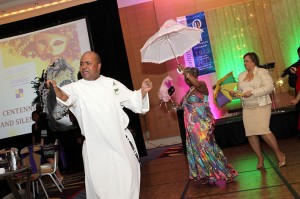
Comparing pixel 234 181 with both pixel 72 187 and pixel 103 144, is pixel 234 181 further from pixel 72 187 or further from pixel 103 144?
pixel 72 187

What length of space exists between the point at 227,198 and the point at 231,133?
415cm

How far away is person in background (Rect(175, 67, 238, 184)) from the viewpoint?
184 inches

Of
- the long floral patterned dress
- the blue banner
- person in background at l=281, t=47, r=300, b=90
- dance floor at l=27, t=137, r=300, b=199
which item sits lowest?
dance floor at l=27, t=137, r=300, b=199

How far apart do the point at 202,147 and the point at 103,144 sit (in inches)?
77.7

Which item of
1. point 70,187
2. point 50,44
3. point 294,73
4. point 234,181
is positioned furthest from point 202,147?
point 50,44

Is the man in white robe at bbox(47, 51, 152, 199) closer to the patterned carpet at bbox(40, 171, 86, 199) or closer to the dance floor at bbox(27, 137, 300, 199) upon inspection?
the dance floor at bbox(27, 137, 300, 199)

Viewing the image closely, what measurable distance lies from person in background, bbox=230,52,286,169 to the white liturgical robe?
97.0 inches

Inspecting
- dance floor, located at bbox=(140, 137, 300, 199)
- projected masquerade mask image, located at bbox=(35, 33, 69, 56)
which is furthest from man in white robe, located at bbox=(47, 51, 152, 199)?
projected masquerade mask image, located at bbox=(35, 33, 69, 56)

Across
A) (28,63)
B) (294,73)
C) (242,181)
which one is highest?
(28,63)

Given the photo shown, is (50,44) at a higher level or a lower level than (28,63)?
higher

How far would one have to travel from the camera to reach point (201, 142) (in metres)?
4.73

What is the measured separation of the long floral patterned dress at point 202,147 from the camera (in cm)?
468

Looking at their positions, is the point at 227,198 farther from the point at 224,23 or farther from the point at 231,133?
the point at 224,23

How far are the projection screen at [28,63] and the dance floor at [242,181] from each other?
3569 millimetres
